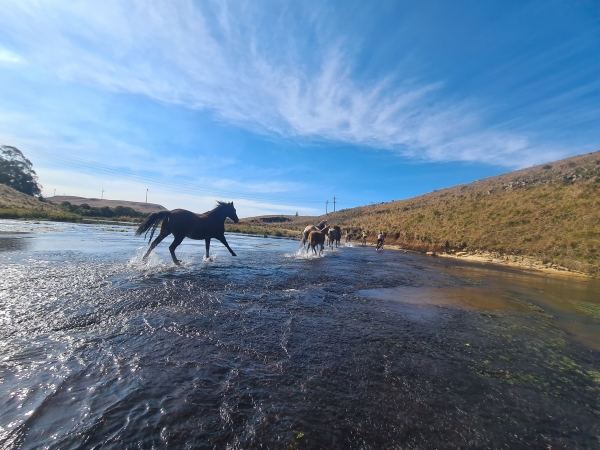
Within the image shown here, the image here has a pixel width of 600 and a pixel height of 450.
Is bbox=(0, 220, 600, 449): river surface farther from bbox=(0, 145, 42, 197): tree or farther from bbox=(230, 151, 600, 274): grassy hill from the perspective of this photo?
bbox=(0, 145, 42, 197): tree

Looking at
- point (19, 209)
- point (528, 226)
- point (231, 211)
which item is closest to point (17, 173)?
point (19, 209)

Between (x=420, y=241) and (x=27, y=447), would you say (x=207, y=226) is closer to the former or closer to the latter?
(x=27, y=447)

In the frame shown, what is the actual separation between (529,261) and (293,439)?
25970 millimetres

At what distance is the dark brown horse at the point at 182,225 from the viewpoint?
12.4 m

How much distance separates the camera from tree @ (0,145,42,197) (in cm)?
6625

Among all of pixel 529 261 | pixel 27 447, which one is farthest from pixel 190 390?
pixel 529 261

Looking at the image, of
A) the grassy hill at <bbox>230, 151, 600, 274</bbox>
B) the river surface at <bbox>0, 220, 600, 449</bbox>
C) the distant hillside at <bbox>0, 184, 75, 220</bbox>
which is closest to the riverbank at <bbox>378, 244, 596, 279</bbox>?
the grassy hill at <bbox>230, 151, 600, 274</bbox>

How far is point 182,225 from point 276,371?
34.3 ft

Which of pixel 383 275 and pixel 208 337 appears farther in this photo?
pixel 383 275

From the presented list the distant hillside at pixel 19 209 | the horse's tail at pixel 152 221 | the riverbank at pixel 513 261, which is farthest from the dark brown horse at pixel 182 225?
the distant hillside at pixel 19 209

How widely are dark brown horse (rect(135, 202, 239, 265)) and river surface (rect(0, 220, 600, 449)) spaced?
428 cm

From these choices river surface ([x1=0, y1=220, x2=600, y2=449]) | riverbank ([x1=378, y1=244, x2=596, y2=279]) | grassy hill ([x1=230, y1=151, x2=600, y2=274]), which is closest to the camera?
river surface ([x1=0, y1=220, x2=600, y2=449])

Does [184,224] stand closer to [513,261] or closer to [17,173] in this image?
[513,261]

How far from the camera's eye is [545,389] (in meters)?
4.02
